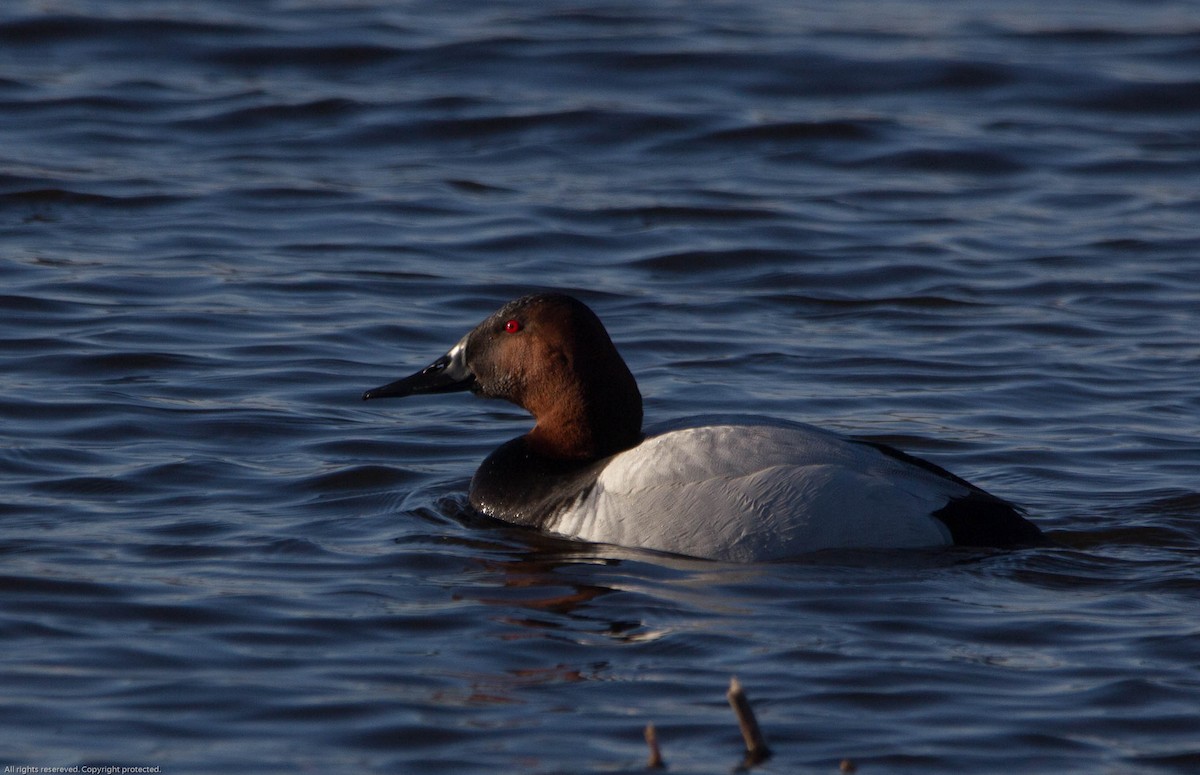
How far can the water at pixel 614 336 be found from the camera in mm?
5082

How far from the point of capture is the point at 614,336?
31.1 feet

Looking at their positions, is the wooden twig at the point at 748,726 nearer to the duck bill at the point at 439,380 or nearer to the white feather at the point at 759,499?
the white feather at the point at 759,499

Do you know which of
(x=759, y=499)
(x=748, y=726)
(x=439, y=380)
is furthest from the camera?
(x=439, y=380)

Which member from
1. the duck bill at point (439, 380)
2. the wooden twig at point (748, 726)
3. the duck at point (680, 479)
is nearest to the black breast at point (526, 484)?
the duck at point (680, 479)

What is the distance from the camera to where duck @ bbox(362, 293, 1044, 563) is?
6.35m

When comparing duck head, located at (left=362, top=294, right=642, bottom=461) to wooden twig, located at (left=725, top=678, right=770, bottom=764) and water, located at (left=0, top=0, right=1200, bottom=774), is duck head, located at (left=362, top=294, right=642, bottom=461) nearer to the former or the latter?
water, located at (left=0, top=0, right=1200, bottom=774)

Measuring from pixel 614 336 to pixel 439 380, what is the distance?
2.28 m

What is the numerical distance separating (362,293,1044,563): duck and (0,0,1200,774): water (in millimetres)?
128

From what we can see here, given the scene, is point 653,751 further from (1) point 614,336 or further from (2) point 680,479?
(1) point 614,336

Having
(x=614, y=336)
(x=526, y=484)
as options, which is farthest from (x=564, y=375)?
(x=614, y=336)

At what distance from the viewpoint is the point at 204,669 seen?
5.22m

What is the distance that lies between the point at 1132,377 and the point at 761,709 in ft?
15.3

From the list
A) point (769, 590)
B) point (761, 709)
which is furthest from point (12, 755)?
point (769, 590)

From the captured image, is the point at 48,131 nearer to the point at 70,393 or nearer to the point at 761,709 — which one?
the point at 70,393
